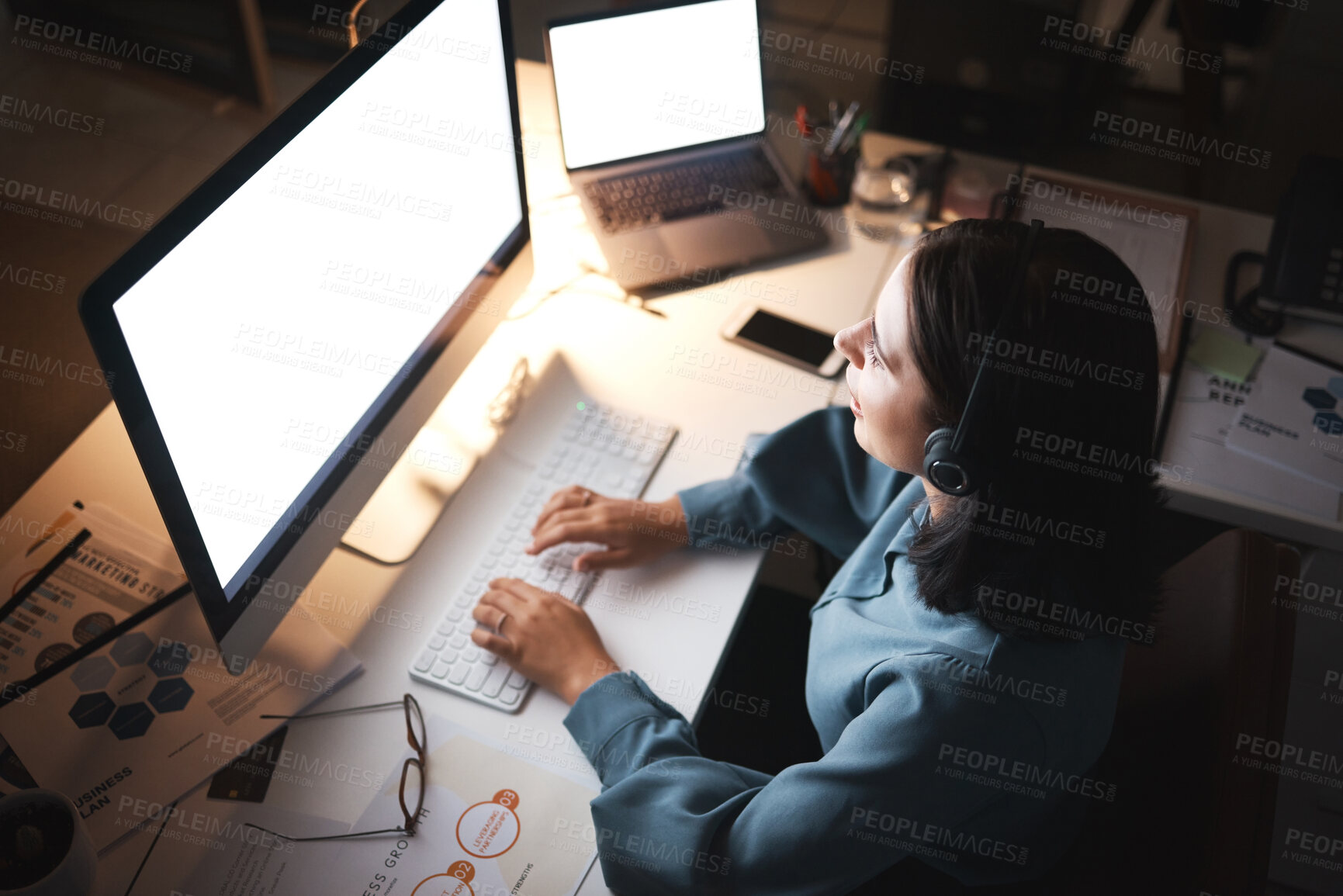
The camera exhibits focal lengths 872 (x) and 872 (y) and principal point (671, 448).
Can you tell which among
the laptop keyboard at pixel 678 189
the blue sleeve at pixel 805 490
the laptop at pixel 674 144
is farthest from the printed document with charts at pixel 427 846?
the laptop keyboard at pixel 678 189

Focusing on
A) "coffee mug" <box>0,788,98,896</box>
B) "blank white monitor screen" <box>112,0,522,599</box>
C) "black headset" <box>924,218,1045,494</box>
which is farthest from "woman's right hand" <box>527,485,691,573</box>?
"coffee mug" <box>0,788,98,896</box>

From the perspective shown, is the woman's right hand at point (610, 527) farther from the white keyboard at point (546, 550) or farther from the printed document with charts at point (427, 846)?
the printed document with charts at point (427, 846)

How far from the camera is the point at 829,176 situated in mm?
1534


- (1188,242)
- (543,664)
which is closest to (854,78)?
(1188,242)

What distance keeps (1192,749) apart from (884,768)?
30 cm

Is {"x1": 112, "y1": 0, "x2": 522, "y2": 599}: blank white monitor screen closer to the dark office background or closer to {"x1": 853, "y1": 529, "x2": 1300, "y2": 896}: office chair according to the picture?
{"x1": 853, "y1": 529, "x2": 1300, "y2": 896}: office chair

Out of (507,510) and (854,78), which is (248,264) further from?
(854,78)

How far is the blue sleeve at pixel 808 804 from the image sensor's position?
80cm

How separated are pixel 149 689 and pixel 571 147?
994 mm

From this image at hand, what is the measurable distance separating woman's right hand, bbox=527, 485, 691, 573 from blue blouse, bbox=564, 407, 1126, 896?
17 centimetres

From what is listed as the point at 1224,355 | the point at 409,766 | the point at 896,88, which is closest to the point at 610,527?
the point at 409,766

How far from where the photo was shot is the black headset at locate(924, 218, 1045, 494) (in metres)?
0.73

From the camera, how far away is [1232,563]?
0.88 meters

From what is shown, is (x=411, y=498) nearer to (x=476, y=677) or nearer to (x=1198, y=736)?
(x=476, y=677)
